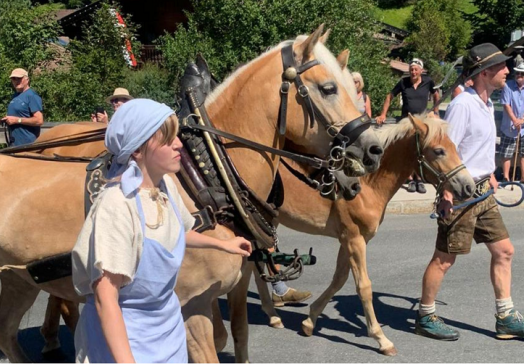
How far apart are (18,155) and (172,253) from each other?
1815 mm

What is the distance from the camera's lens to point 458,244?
5.47 meters

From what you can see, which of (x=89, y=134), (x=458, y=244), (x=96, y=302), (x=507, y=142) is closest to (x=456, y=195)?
(x=458, y=244)

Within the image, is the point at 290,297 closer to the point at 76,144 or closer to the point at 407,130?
the point at 407,130

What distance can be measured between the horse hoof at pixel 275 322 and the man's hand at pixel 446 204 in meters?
1.61

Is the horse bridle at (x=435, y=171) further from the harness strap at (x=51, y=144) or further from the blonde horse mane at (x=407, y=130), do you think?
the harness strap at (x=51, y=144)

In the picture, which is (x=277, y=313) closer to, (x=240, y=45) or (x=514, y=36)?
(x=240, y=45)

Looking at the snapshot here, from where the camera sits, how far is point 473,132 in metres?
5.36

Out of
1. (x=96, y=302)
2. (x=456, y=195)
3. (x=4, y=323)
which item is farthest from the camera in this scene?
(x=456, y=195)

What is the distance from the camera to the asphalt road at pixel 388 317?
5395 millimetres

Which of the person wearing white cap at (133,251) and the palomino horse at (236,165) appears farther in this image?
the palomino horse at (236,165)

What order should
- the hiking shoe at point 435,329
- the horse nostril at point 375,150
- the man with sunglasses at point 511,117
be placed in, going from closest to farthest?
the horse nostril at point 375,150 → the hiking shoe at point 435,329 → the man with sunglasses at point 511,117

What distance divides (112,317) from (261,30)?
495 inches

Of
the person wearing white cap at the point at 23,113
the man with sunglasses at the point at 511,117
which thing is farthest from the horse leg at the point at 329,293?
the man with sunglasses at the point at 511,117

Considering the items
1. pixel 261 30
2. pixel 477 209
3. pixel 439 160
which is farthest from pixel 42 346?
pixel 261 30
